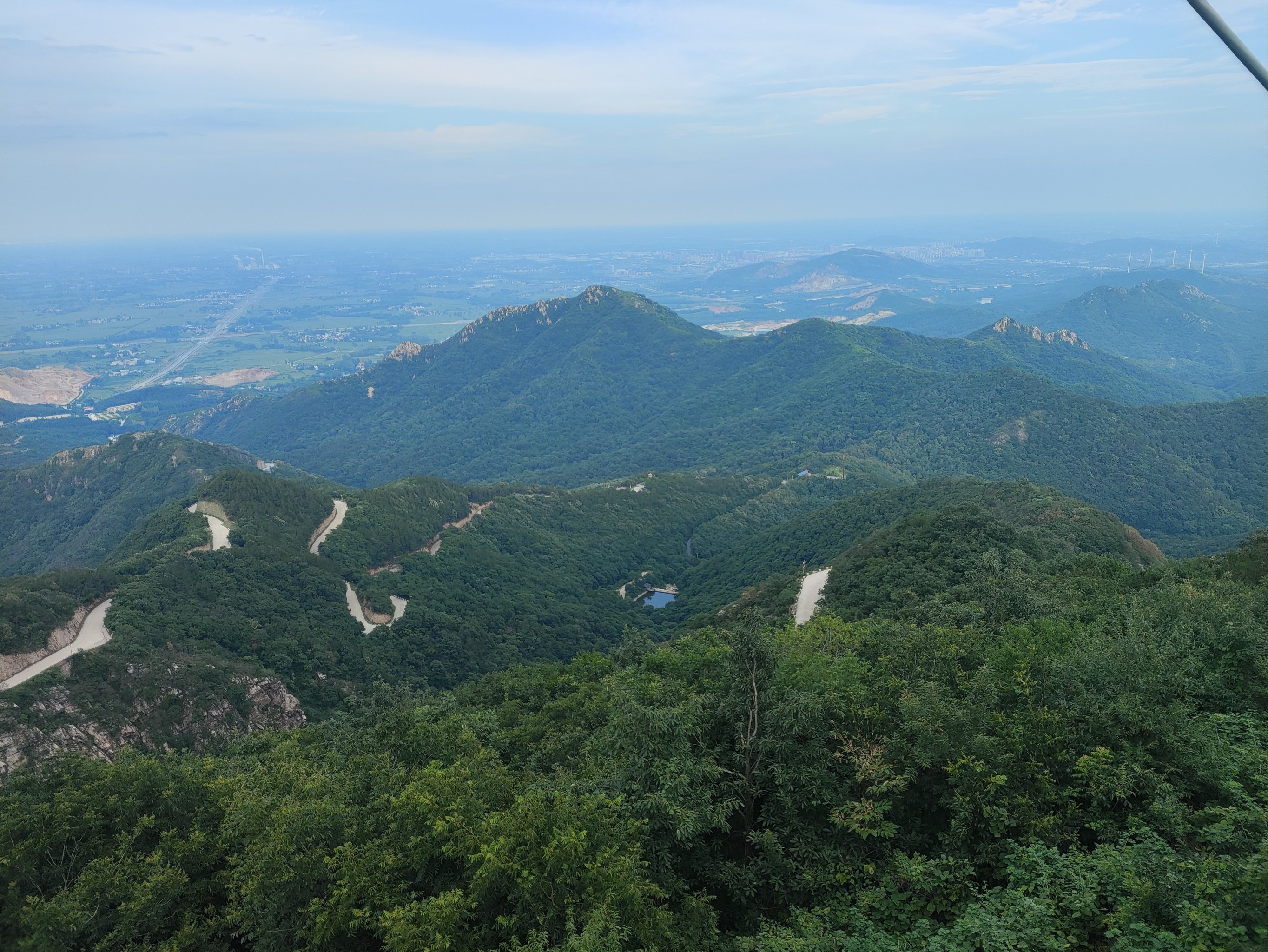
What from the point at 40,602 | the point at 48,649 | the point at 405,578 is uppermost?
the point at 40,602

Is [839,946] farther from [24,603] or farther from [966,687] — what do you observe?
[24,603]

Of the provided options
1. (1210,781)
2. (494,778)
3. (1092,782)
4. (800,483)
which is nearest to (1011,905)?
(1092,782)

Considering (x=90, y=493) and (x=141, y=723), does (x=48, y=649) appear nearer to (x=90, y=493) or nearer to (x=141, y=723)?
(x=141, y=723)

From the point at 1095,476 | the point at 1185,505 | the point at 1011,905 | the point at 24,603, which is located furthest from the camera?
the point at 1095,476

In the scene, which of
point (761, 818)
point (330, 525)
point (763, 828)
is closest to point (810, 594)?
point (763, 828)

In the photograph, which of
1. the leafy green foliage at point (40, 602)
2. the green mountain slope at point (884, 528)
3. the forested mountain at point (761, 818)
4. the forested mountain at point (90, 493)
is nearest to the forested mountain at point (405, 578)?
the leafy green foliage at point (40, 602)

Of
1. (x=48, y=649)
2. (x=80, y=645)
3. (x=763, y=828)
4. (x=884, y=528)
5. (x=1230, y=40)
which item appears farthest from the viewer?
(x=884, y=528)

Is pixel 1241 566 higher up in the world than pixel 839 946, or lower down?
lower down

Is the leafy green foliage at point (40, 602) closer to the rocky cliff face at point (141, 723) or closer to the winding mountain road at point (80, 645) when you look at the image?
the winding mountain road at point (80, 645)
